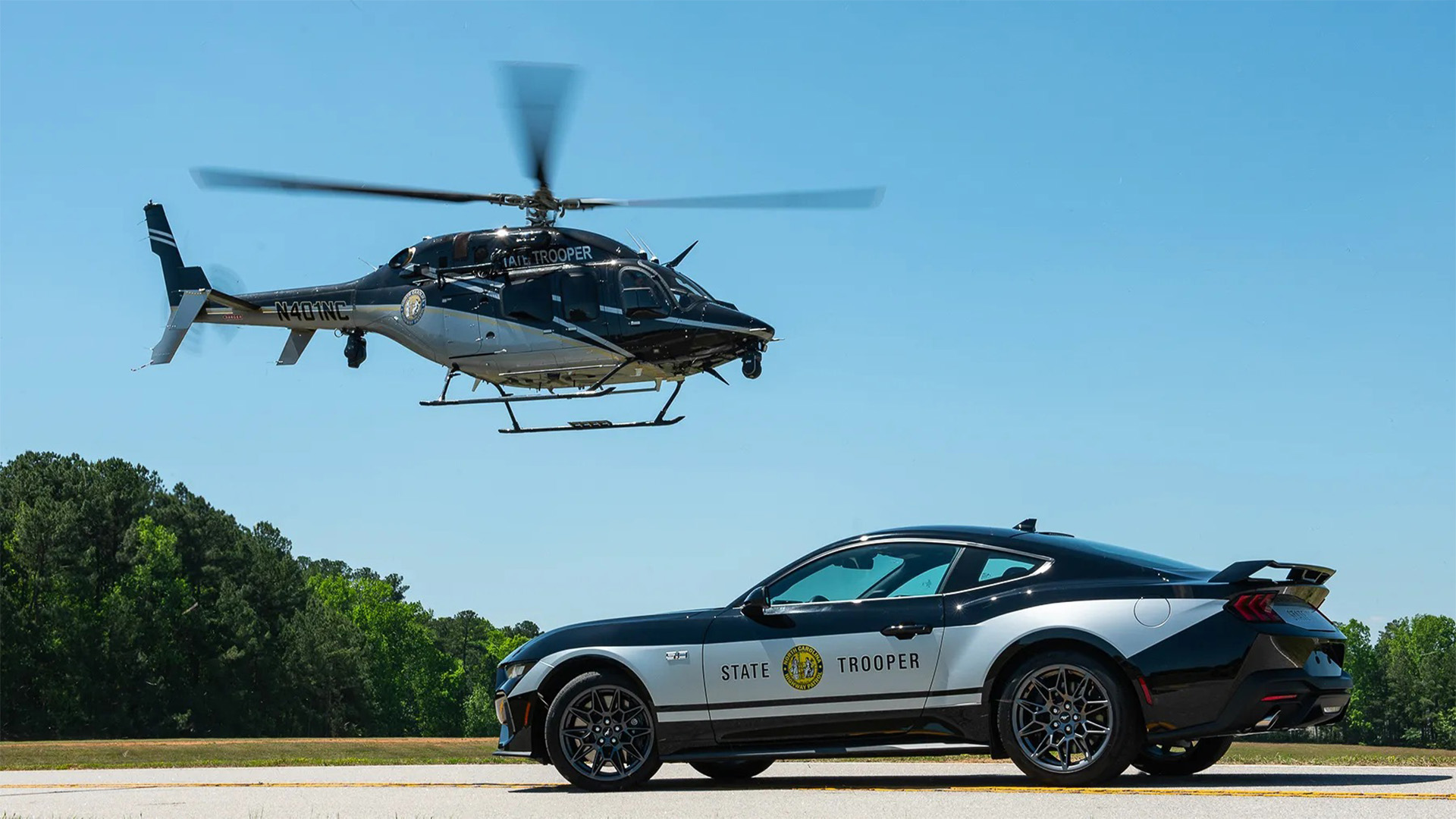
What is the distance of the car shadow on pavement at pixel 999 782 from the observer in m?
8.34

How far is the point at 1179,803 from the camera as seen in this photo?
23.6ft

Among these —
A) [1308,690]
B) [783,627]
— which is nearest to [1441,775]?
[1308,690]

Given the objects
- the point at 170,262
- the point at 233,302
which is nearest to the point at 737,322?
the point at 233,302

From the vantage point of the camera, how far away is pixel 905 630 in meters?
8.66

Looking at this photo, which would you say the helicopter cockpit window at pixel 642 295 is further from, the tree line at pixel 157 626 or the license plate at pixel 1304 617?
the tree line at pixel 157 626

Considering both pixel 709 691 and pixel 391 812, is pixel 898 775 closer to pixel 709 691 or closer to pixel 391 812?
pixel 709 691

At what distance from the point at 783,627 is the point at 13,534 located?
231 ft

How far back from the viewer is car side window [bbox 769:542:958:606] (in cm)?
891

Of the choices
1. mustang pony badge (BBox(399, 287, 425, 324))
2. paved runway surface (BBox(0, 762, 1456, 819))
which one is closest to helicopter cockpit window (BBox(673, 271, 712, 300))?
mustang pony badge (BBox(399, 287, 425, 324))

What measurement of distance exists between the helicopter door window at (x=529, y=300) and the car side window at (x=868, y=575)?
18.2 metres

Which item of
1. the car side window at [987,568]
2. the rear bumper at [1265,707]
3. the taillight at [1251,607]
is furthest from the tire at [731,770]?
the taillight at [1251,607]

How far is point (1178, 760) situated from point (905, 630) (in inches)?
81.1

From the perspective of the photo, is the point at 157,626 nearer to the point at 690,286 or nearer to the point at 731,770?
the point at 690,286

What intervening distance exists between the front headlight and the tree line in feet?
204
